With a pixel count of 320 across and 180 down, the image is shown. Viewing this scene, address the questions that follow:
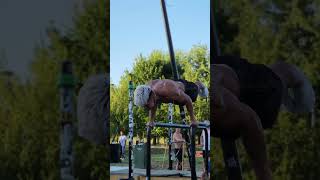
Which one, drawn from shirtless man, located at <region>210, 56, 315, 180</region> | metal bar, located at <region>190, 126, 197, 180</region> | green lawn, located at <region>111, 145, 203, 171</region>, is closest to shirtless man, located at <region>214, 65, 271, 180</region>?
shirtless man, located at <region>210, 56, 315, 180</region>

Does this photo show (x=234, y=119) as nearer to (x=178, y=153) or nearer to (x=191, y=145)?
(x=191, y=145)

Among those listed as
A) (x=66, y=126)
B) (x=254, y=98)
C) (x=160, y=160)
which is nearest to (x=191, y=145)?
(x=160, y=160)

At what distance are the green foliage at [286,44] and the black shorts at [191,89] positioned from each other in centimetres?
82

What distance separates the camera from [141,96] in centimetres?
571

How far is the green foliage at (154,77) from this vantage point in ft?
18.7

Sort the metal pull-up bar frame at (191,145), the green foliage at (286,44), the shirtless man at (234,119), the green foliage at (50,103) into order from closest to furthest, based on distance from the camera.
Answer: the metal pull-up bar frame at (191,145), the shirtless man at (234,119), the green foliage at (50,103), the green foliage at (286,44)

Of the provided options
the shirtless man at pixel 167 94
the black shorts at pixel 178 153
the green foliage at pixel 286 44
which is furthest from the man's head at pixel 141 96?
the green foliage at pixel 286 44

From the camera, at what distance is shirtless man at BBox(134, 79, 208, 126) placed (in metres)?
5.71

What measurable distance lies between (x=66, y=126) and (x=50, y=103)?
1.00ft

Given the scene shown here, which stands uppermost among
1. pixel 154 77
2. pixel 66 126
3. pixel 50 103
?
pixel 154 77

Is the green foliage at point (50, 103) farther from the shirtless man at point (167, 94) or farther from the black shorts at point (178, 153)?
the black shorts at point (178, 153)

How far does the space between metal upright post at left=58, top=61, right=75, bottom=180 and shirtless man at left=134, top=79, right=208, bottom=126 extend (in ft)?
2.66

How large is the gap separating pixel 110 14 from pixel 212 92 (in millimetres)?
1323

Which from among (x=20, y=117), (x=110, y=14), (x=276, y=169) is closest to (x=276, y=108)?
(x=276, y=169)
